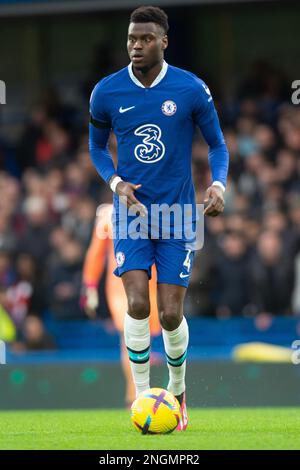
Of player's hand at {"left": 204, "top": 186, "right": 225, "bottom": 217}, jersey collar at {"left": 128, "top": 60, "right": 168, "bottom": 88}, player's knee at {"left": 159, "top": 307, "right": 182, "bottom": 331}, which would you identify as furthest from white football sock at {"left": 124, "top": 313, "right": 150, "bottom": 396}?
Answer: jersey collar at {"left": 128, "top": 60, "right": 168, "bottom": 88}

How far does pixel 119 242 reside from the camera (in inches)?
312

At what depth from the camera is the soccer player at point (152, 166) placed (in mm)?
7832

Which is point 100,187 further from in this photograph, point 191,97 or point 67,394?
point 191,97

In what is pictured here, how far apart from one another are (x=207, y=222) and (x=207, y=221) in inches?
0.5

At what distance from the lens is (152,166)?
7.95 m

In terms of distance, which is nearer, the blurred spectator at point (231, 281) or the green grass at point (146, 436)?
the green grass at point (146, 436)

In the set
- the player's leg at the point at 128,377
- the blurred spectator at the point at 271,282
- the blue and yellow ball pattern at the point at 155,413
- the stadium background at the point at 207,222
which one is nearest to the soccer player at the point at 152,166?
the blue and yellow ball pattern at the point at 155,413

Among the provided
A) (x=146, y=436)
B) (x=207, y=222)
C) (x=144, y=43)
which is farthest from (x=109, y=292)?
(x=146, y=436)

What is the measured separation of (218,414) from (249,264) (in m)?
4.13

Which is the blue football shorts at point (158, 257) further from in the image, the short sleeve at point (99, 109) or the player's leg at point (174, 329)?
the short sleeve at point (99, 109)

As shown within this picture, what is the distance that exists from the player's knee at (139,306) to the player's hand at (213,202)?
66 cm

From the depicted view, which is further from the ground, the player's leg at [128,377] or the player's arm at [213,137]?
the player's arm at [213,137]

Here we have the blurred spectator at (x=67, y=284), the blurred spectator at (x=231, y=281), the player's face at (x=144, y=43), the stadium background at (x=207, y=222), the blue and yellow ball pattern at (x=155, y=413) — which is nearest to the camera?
the blue and yellow ball pattern at (x=155, y=413)
